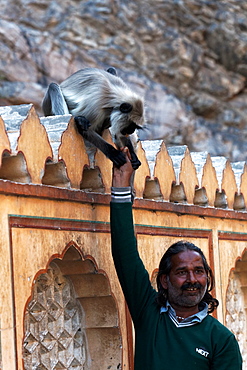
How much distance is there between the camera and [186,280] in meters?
2.52

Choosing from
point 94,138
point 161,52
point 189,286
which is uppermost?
point 161,52

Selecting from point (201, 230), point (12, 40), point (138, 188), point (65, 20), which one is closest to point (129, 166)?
point (138, 188)

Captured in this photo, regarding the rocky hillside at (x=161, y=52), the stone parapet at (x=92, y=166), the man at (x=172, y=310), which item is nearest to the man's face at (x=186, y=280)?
the man at (x=172, y=310)

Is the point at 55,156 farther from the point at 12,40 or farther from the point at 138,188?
the point at 12,40

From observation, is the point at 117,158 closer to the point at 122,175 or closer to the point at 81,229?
the point at 122,175

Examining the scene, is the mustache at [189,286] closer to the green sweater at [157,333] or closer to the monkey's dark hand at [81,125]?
the green sweater at [157,333]

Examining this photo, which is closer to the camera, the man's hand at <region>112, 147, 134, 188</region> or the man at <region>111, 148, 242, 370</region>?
the man at <region>111, 148, 242, 370</region>

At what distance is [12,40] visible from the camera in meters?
13.0

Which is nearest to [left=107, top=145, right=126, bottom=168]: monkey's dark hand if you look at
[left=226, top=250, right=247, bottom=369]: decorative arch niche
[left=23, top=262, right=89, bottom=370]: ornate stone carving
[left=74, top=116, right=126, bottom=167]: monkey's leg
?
[left=74, top=116, right=126, bottom=167]: monkey's leg

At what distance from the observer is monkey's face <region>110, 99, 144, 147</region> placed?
3.56 m

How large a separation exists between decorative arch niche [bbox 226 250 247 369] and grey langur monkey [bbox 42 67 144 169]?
1814 millimetres

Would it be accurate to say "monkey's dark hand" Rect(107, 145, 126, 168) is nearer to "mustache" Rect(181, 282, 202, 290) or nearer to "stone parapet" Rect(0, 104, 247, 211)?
"stone parapet" Rect(0, 104, 247, 211)

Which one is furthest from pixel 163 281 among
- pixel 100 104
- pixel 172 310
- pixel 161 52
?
pixel 161 52

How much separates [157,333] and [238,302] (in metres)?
2.95
